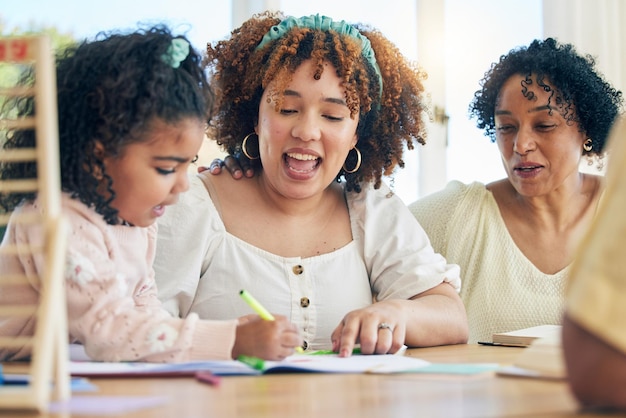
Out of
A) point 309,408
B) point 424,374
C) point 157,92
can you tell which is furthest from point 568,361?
point 157,92

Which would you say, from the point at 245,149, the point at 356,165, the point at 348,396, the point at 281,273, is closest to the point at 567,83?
the point at 356,165

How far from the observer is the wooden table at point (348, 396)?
90cm

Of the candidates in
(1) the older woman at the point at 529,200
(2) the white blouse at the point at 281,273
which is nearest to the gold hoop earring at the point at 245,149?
(2) the white blouse at the point at 281,273

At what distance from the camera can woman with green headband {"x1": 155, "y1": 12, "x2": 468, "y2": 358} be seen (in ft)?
6.63

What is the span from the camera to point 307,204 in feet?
7.27

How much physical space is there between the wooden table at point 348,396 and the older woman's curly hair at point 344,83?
104 centimetres

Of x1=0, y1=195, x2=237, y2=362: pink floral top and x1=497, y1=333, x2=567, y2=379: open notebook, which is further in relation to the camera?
x1=0, y1=195, x2=237, y2=362: pink floral top

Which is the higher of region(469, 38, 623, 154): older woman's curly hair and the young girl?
region(469, 38, 623, 154): older woman's curly hair

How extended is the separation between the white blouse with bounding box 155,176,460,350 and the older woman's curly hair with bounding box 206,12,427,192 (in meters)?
0.20

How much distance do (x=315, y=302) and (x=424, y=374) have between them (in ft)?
2.76

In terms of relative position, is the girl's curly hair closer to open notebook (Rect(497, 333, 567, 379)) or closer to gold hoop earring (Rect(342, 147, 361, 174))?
open notebook (Rect(497, 333, 567, 379))

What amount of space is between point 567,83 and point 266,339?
1.61 m

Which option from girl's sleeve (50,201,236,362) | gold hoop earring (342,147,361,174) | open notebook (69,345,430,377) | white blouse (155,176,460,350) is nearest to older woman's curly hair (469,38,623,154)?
gold hoop earring (342,147,361,174)

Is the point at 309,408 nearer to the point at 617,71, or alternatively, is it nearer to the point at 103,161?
the point at 103,161
